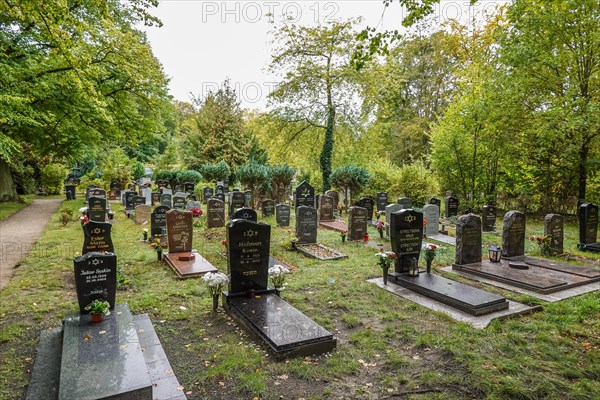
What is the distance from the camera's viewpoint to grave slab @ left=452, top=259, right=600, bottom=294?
731 cm

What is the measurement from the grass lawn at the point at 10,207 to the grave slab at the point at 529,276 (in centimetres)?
1888

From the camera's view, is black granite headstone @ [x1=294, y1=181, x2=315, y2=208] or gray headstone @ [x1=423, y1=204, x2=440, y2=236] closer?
gray headstone @ [x1=423, y1=204, x2=440, y2=236]

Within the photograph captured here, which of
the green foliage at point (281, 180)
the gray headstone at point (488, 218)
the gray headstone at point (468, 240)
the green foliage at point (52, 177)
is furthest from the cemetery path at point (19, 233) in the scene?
the gray headstone at point (488, 218)

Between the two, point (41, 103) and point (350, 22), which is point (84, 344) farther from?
point (350, 22)

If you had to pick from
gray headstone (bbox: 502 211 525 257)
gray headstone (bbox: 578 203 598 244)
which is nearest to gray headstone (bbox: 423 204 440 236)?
gray headstone (bbox: 502 211 525 257)

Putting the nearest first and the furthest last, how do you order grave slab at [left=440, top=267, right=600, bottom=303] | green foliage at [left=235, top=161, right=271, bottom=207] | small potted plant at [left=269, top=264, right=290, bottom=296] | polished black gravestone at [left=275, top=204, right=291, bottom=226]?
small potted plant at [left=269, top=264, right=290, bottom=296]
grave slab at [left=440, top=267, right=600, bottom=303]
polished black gravestone at [left=275, top=204, right=291, bottom=226]
green foliage at [left=235, top=161, right=271, bottom=207]

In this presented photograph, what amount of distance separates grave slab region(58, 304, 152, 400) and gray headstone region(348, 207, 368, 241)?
8.54 metres

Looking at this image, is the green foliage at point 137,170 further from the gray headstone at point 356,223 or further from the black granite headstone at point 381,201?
the gray headstone at point 356,223

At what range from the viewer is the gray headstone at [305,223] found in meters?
11.7

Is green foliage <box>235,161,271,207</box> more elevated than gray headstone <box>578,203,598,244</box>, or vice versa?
green foliage <box>235,161,271,207</box>

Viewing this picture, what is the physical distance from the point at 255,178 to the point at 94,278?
14.7 metres

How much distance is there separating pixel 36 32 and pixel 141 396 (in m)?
15.0

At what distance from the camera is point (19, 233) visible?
13078 millimetres

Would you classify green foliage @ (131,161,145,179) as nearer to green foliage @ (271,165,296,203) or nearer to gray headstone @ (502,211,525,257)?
green foliage @ (271,165,296,203)
